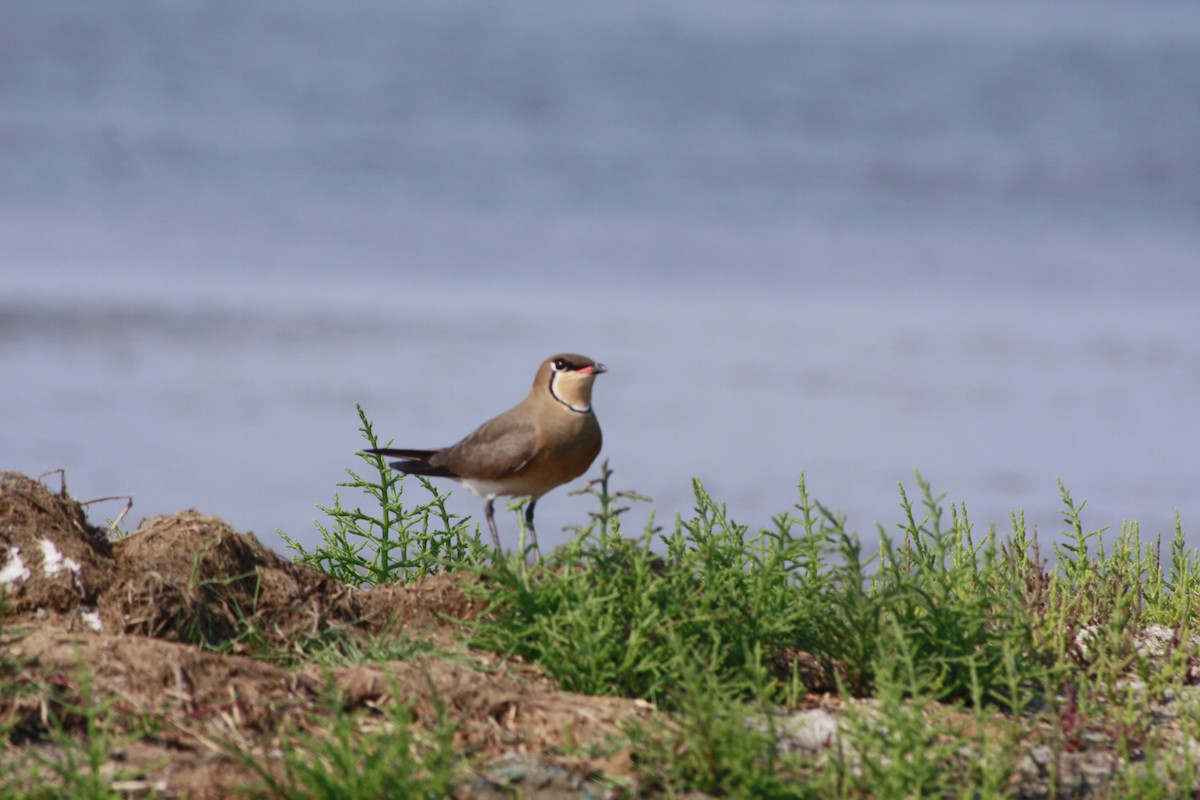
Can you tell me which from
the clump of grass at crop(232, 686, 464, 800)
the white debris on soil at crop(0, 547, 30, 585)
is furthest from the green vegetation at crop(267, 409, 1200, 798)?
the white debris on soil at crop(0, 547, 30, 585)

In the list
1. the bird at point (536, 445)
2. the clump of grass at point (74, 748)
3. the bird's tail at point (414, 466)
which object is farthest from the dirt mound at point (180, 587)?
the bird's tail at point (414, 466)

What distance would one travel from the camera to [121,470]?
455 inches

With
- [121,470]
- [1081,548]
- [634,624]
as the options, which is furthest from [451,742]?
[121,470]

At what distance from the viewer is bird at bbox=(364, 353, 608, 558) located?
568cm

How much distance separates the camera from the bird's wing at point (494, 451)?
5680 millimetres

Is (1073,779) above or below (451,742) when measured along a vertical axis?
below

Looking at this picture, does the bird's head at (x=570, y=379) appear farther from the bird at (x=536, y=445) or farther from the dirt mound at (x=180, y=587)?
the dirt mound at (x=180, y=587)

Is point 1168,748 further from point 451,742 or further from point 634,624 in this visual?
point 451,742

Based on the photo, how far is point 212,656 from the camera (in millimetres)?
4094

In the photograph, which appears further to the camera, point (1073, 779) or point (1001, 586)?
point (1001, 586)

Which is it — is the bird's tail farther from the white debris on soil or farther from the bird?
the white debris on soil

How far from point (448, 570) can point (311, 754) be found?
1528 millimetres

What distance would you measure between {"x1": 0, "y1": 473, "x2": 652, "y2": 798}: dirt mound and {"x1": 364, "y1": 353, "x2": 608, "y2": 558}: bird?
0.95 metres

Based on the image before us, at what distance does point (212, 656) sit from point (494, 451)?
1.87m
